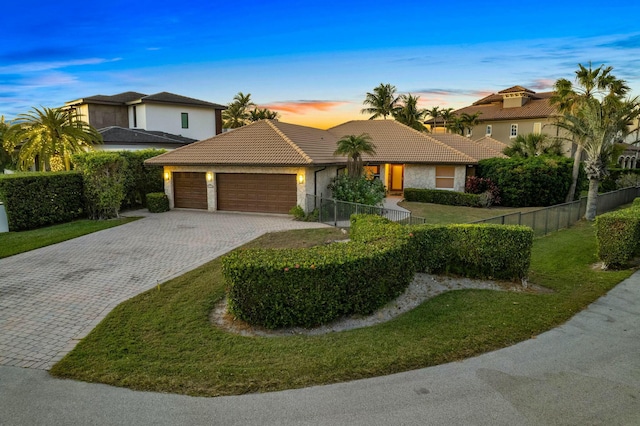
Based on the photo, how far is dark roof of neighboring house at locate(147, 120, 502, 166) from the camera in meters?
21.9

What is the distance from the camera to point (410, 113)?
54.0 metres

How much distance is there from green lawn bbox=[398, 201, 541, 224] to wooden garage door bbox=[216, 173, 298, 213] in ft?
25.3

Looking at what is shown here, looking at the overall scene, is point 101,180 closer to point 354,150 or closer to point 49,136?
point 49,136

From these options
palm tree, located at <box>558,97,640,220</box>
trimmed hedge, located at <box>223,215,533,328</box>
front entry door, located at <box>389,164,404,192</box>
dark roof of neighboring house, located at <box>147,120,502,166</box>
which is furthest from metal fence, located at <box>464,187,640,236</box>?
front entry door, located at <box>389,164,404,192</box>

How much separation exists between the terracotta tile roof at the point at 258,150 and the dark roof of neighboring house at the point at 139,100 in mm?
17345

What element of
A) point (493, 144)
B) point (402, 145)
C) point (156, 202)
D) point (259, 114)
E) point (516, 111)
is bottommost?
point (156, 202)

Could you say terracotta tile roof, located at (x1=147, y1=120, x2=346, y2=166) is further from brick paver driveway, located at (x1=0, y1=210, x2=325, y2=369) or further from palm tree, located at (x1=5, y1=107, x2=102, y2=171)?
palm tree, located at (x1=5, y1=107, x2=102, y2=171)

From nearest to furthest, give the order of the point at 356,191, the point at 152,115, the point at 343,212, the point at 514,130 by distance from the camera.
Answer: the point at 343,212 < the point at 356,191 < the point at 152,115 < the point at 514,130

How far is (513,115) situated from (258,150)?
40.0m

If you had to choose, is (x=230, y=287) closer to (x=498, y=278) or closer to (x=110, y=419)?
(x=110, y=419)

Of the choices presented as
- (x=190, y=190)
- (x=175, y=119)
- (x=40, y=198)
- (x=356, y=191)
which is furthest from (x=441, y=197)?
(x=175, y=119)

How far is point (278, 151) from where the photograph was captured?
Answer: 22.1m

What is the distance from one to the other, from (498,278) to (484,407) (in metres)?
6.33

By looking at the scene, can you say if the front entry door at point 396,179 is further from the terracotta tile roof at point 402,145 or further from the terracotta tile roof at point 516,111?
the terracotta tile roof at point 516,111
